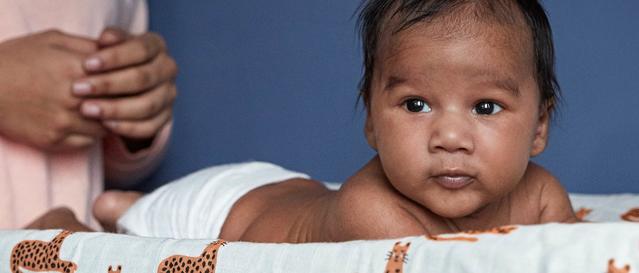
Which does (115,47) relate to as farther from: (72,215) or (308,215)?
(308,215)

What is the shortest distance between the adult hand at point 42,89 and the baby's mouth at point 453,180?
72 cm

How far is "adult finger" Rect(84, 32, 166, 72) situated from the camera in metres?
1.45

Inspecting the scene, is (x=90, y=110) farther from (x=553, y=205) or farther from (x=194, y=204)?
(x=553, y=205)

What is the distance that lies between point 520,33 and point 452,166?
0.16 m

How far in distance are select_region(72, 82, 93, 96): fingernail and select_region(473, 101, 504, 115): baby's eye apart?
2.36ft

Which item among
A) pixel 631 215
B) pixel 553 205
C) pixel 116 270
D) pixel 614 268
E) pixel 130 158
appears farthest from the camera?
pixel 130 158

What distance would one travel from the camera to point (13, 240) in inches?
37.8

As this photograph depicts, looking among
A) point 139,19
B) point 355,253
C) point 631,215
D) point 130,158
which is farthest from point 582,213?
point 139,19

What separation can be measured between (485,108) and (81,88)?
0.73 m

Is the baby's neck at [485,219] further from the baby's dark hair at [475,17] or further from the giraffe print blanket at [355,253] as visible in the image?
the giraffe print blanket at [355,253]

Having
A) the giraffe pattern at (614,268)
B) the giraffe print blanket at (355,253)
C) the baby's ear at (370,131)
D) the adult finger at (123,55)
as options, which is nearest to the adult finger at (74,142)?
the adult finger at (123,55)

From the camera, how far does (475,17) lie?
3.08 ft

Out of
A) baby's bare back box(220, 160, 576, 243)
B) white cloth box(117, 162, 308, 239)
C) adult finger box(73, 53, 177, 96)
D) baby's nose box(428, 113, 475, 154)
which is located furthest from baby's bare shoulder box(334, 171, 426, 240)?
adult finger box(73, 53, 177, 96)

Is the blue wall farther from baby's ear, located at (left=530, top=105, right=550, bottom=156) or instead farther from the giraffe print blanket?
the giraffe print blanket
